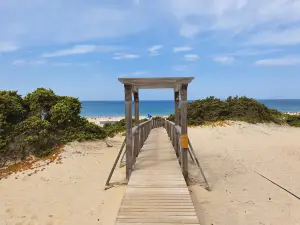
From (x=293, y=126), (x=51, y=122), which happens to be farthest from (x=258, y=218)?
(x=293, y=126)

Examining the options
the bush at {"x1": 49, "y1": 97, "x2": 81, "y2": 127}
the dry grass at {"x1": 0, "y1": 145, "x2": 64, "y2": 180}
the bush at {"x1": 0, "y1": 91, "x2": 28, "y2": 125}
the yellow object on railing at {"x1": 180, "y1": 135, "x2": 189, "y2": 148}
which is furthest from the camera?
the bush at {"x1": 49, "y1": 97, "x2": 81, "y2": 127}

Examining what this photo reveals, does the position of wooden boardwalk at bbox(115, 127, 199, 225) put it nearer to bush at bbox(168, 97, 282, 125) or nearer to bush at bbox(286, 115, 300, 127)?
bush at bbox(168, 97, 282, 125)

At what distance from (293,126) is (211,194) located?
16681mm

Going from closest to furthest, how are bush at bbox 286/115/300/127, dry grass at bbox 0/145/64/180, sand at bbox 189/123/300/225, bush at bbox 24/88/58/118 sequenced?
sand at bbox 189/123/300/225 < dry grass at bbox 0/145/64/180 < bush at bbox 24/88/58/118 < bush at bbox 286/115/300/127

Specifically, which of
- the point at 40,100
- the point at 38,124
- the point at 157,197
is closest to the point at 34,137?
the point at 38,124

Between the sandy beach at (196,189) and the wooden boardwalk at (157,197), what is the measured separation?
0.65 meters

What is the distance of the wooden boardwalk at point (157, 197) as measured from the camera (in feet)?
14.7

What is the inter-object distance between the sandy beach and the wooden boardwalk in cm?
65

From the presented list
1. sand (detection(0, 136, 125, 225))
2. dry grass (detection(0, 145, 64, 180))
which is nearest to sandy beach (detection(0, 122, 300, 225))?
sand (detection(0, 136, 125, 225))

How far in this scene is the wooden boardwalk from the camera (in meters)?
4.48

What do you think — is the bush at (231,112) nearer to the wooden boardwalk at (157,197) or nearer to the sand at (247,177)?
the sand at (247,177)

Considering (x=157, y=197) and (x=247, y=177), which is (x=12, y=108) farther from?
(x=247, y=177)

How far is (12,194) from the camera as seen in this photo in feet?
24.1

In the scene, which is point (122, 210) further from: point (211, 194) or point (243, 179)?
point (243, 179)
